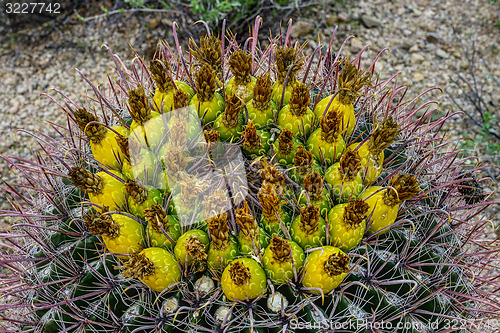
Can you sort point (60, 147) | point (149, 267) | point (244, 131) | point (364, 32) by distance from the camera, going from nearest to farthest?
point (149, 267)
point (244, 131)
point (60, 147)
point (364, 32)

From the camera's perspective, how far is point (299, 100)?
159 centimetres

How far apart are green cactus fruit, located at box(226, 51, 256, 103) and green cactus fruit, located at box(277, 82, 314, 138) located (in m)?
0.19

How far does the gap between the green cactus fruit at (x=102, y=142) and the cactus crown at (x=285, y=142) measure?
67cm

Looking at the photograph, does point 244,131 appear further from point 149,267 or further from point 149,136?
point 149,267

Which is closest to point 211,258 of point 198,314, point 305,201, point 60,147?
point 198,314

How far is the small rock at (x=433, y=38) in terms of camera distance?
13.8 feet

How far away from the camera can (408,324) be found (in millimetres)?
1479

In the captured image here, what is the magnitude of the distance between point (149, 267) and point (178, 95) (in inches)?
28.1

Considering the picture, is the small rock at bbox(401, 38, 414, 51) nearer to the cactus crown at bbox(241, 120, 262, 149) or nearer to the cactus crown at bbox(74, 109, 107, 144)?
the cactus crown at bbox(241, 120, 262, 149)

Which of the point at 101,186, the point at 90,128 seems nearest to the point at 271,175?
the point at 101,186

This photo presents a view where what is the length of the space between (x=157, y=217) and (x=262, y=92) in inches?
25.6

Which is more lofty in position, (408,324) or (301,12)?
(301,12)

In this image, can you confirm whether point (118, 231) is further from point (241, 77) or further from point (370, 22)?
point (370, 22)

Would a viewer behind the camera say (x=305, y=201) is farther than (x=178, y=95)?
No
